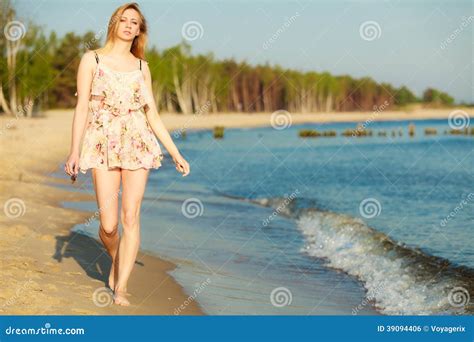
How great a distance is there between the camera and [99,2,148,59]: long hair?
450 cm

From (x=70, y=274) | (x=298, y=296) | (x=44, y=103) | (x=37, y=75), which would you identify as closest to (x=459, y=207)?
(x=298, y=296)

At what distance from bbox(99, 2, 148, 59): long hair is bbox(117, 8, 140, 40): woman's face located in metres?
0.02

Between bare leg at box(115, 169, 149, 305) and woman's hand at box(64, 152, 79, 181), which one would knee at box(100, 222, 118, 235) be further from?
woman's hand at box(64, 152, 79, 181)

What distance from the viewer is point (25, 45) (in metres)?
33.6

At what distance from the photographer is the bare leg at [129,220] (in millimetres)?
4629

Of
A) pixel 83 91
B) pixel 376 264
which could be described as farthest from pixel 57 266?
pixel 376 264

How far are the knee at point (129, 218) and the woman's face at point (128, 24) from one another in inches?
40.1

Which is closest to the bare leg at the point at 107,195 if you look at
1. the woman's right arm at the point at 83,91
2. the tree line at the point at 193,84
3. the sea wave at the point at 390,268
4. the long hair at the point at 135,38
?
the woman's right arm at the point at 83,91

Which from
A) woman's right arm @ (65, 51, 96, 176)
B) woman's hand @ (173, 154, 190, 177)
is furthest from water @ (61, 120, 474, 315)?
woman's right arm @ (65, 51, 96, 176)

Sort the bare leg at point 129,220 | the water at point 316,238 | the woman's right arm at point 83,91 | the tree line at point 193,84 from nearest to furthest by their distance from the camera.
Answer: the woman's right arm at point 83,91
the bare leg at point 129,220
the water at point 316,238
the tree line at point 193,84

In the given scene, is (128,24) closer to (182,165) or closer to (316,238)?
(182,165)

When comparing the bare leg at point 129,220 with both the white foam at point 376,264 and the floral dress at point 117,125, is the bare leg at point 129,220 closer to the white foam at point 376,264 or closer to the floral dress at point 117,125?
the floral dress at point 117,125

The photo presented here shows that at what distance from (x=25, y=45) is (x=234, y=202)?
24.0m

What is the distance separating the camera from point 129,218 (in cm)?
471
